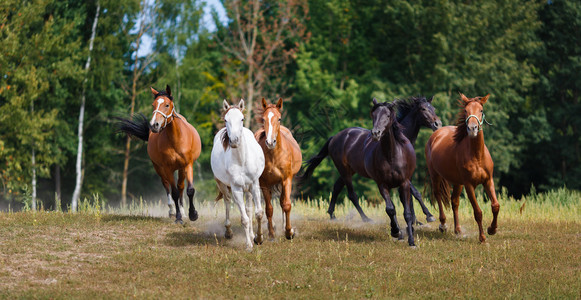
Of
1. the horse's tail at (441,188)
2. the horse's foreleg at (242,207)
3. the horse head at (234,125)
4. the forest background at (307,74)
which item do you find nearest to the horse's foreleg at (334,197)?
the horse's tail at (441,188)

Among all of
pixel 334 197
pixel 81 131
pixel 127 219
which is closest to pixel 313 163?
pixel 334 197

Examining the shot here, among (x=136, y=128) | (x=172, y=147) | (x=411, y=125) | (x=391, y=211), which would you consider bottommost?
(x=391, y=211)

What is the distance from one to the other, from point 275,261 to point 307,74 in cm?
2418

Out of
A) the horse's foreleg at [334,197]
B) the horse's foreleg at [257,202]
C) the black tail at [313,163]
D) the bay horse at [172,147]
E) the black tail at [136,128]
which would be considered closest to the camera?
the horse's foreleg at [257,202]

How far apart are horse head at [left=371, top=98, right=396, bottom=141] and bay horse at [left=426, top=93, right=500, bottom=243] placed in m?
1.33

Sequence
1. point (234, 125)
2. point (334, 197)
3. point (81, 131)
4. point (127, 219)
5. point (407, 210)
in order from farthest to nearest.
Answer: point (81, 131) < point (334, 197) < point (127, 219) < point (407, 210) < point (234, 125)

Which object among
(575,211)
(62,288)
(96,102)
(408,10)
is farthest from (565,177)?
(62,288)

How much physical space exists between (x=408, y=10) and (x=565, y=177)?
1213 centimetres

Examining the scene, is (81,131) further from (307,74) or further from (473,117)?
(473,117)

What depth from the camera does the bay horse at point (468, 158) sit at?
10164 mm

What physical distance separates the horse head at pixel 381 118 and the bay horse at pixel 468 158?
4.36ft

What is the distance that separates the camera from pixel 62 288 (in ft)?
24.2

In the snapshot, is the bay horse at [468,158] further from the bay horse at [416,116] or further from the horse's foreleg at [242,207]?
the horse's foreleg at [242,207]

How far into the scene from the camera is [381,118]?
994 centimetres
